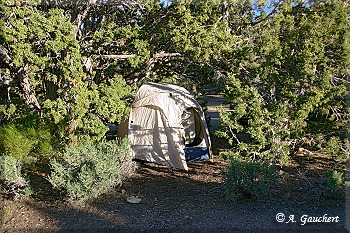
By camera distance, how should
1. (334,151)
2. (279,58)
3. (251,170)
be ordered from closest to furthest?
1. (251,170)
2. (334,151)
3. (279,58)

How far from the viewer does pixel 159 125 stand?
7191 millimetres

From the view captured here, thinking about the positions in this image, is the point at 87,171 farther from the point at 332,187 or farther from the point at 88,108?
the point at 332,187

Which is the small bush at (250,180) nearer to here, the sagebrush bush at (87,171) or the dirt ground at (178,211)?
the dirt ground at (178,211)

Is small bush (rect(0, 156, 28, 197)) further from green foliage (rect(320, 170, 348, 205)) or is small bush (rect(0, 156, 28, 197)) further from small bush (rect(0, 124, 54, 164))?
green foliage (rect(320, 170, 348, 205))

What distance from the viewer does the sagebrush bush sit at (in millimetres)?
4965

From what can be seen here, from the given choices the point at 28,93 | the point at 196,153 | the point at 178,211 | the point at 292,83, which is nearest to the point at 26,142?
the point at 28,93

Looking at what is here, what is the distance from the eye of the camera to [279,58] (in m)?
6.14

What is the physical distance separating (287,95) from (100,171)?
3645 mm

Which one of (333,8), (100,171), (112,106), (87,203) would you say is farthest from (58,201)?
(333,8)

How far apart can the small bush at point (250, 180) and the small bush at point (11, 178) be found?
3.37m

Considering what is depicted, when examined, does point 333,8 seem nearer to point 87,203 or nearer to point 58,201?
point 87,203

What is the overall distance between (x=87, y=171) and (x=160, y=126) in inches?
97.7

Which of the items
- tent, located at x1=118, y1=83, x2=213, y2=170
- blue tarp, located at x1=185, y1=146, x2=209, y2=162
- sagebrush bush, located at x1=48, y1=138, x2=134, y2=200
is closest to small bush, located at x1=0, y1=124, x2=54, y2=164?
sagebrush bush, located at x1=48, y1=138, x2=134, y2=200

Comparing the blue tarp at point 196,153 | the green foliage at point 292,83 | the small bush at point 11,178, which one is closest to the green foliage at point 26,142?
the small bush at point 11,178
